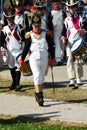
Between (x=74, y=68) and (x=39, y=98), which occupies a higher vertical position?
(x=39, y=98)

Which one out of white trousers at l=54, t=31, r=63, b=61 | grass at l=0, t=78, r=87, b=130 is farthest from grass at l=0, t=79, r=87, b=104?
white trousers at l=54, t=31, r=63, b=61

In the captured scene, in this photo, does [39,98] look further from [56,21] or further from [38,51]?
[56,21]

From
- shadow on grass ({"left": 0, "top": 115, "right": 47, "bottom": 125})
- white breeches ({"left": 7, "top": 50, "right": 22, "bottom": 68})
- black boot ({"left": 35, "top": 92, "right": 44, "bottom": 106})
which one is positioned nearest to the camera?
shadow on grass ({"left": 0, "top": 115, "right": 47, "bottom": 125})

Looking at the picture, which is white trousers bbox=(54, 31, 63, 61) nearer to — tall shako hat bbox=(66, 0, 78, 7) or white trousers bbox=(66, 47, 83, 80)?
white trousers bbox=(66, 47, 83, 80)

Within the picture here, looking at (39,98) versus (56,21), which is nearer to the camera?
(39,98)

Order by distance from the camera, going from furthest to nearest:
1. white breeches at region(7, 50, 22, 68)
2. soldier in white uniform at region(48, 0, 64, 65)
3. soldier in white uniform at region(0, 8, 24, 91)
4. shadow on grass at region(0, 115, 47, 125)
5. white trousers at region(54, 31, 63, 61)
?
white trousers at region(54, 31, 63, 61) → soldier in white uniform at region(48, 0, 64, 65) → white breeches at region(7, 50, 22, 68) → soldier in white uniform at region(0, 8, 24, 91) → shadow on grass at region(0, 115, 47, 125)

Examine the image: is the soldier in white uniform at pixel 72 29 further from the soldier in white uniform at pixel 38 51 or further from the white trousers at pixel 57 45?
the white trousers at pixel 57 45

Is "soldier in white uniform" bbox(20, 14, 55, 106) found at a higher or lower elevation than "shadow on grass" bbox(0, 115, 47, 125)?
higher

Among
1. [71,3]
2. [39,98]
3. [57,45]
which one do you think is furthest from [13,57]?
[57,45]

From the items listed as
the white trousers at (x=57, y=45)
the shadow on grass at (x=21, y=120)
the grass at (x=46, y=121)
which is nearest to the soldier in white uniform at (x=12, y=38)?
the grass at (x=46, y=121)

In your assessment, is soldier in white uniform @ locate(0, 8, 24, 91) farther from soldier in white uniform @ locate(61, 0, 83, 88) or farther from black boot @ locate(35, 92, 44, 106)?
black boot @ locate(35, 92, 44, 106)

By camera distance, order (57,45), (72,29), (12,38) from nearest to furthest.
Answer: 1. (72,29)
2. (12,38)
3. (57,45)

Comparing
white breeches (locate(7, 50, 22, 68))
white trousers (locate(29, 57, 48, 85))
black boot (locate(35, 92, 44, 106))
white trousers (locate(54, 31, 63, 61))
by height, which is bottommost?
white trousers (locate(54, 31, 63, 61))

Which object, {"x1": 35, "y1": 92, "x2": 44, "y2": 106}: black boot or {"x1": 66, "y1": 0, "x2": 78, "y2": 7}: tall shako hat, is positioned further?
{"x1": 66, "y1": 0, "x2": 78, "y2": 7}: tall shako hat
